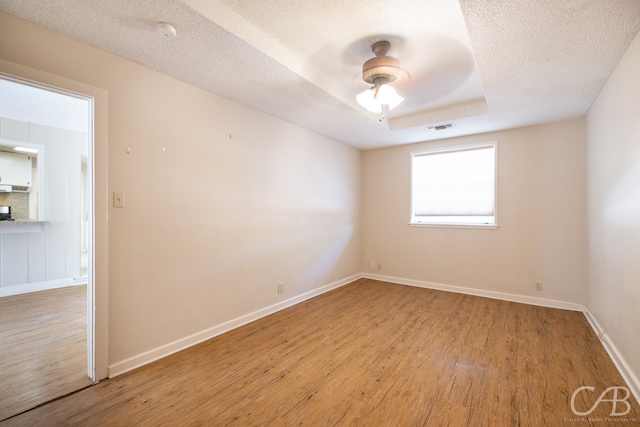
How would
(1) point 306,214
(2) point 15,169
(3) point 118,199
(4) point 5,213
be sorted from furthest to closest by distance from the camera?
(2) point 15,169 < (4) point 5,213 < (1) point 306,214 < (3) point 118,199

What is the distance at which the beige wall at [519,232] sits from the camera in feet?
11.7

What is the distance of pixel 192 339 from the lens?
263 cm

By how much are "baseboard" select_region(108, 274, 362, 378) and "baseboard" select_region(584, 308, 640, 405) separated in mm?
3192

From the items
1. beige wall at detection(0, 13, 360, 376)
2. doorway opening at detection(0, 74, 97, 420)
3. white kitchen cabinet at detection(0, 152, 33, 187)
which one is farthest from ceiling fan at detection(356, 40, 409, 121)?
white kitchen cabinet at detection(0, 152, 33, 187)

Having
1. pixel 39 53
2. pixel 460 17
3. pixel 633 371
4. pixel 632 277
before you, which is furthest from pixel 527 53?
pixel 39 53

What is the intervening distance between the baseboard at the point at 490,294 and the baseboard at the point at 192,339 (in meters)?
1.84

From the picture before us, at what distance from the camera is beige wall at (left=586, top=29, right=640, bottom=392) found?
194 cm

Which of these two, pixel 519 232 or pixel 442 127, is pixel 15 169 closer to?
pixel 442 127

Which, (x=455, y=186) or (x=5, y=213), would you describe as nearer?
(x=5, y=213)

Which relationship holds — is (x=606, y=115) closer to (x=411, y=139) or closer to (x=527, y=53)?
(x=527, y=53)

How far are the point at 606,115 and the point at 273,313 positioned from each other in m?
4.10
